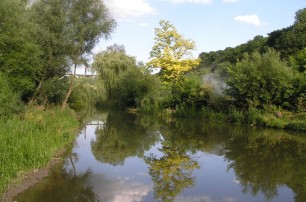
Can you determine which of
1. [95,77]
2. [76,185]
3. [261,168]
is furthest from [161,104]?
[76,185]

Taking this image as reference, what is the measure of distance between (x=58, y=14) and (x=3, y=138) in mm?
13834

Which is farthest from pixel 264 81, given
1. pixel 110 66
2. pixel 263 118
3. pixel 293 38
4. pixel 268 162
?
pixel 110 66

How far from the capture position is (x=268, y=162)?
1421cm

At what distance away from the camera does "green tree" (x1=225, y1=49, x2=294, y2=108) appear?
26438 millimetres

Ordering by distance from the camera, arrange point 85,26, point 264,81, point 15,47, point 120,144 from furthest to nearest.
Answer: point 264,81 → point 85,26 → point 120,144 → point 15,47

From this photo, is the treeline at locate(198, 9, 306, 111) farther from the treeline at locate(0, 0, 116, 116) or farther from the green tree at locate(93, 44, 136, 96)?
the green tree at locate(93, 44, 136, 96)

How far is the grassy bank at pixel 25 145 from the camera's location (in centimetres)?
961

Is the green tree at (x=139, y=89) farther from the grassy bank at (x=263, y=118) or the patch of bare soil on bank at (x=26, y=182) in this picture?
the patch of bare soil on bank at (x=26, y=182)

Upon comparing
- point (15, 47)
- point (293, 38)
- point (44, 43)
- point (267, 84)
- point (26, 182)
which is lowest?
point (26, 182)

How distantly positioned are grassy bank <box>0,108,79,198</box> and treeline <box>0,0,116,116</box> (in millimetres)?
1680

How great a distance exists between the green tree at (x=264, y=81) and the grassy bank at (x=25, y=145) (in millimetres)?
16522

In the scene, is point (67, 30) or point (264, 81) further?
point (264, 81)

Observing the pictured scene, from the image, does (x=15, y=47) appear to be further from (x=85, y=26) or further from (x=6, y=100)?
(x=85, y=26)

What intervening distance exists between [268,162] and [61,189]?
28.3 feet
